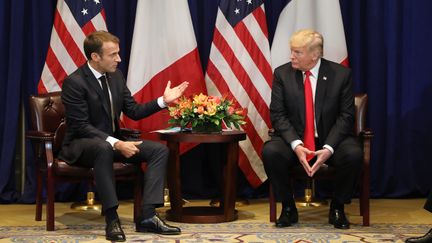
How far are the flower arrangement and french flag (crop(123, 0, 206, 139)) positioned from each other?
78 centimetres

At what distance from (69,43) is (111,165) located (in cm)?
158

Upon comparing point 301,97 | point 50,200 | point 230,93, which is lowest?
point 50,200

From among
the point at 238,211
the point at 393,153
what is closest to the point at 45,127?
the point at 238,211

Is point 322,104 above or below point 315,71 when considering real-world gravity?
below

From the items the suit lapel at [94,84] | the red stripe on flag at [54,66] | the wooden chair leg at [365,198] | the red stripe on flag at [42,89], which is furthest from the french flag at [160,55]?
the wooden chair leg at [365,198]

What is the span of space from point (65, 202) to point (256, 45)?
2069 mm

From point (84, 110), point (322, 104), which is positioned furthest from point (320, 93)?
point (84, 110)

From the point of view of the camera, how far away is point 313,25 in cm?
670

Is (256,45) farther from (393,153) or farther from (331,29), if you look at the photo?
(393,153)

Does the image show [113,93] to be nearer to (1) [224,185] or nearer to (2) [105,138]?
(2) [105,138]

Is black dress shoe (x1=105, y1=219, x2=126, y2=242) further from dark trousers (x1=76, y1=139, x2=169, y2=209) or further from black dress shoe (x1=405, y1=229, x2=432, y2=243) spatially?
black dress shoe (x1=405, y1=229, x2=432, y2=243)

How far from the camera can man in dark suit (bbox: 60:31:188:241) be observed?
5.18 meters

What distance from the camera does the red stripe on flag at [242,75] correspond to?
656 centimetres

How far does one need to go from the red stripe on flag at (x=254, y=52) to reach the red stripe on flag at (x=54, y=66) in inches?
57.6
